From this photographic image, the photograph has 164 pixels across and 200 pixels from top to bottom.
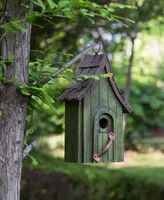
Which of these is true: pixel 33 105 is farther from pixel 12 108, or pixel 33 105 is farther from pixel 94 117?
pixel 94 117

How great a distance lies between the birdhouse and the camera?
291 cm

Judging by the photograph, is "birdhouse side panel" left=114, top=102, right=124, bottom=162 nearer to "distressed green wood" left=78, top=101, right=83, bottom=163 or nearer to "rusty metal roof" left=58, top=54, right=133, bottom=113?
"rusty metal roof" left=58, top=54, right=133, bottom=113

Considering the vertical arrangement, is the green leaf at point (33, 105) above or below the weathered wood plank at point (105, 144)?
above

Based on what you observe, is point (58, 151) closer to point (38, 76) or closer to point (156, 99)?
point (156, 99)

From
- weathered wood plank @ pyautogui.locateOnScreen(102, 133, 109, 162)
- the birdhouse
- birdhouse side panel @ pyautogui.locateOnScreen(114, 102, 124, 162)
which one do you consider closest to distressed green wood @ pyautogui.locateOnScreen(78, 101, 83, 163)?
the birdhouse

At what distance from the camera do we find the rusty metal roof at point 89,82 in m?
2.91

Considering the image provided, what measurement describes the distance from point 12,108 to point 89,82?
21.8 inches

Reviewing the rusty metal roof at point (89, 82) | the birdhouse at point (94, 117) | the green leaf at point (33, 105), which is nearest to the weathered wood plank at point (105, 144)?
the birdhouse at point (94, 117)

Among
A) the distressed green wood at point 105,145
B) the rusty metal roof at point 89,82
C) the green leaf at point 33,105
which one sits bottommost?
the distressed green wood at point 105,145

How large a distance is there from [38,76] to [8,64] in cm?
20

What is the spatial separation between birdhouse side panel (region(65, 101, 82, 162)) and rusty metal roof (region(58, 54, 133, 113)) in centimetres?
7

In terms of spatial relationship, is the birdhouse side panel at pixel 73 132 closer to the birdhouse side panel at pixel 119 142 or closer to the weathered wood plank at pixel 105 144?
the weathered wood plank at pixel 105 144

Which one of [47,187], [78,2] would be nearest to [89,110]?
[78,2]

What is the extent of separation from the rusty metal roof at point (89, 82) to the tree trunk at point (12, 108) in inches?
15.1
